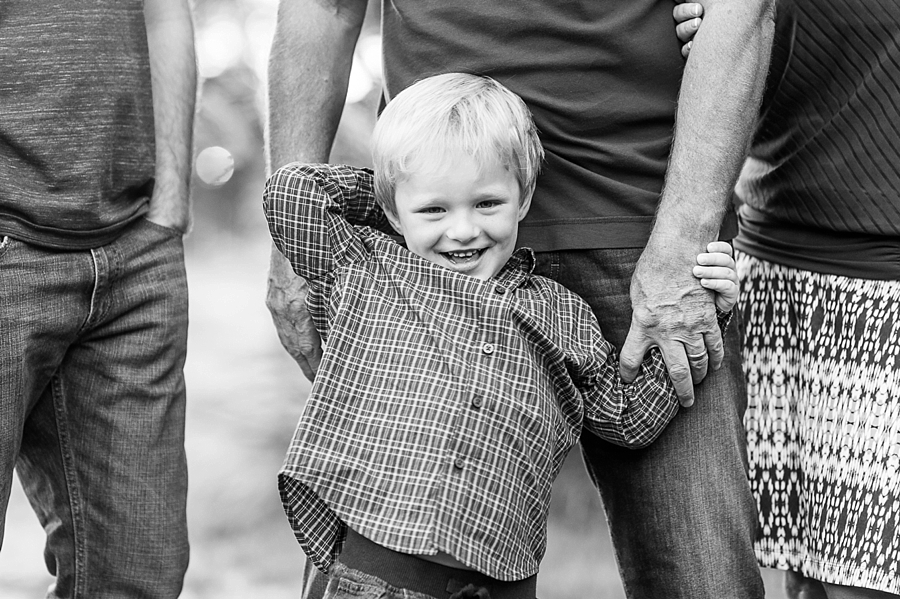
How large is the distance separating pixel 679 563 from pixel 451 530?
492mm

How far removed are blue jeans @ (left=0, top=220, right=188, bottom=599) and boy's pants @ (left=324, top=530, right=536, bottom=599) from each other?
1.81 feet

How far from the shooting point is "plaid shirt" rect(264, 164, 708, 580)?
1528 millimetres

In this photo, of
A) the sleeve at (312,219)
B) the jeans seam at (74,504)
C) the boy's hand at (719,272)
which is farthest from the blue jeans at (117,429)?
the boy's hand at (719,272)

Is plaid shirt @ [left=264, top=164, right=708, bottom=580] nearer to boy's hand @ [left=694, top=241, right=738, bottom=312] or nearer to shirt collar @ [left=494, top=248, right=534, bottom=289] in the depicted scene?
shirt collar @ [left=494, top=248, right=534, bottom=289]

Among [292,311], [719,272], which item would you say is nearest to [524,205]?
[719,272]

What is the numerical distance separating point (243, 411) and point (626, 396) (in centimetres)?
309

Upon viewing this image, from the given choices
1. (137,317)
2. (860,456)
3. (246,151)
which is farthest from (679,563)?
(246,151)

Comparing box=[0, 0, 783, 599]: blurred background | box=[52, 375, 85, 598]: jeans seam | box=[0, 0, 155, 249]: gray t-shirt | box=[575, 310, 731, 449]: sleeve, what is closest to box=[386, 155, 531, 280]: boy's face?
box=[575, 310, 731, 449]: sleeve

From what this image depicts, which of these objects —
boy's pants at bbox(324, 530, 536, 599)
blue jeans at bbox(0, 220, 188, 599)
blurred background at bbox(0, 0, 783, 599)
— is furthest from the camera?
blurred background at bbox(0, 0, 783, 599)

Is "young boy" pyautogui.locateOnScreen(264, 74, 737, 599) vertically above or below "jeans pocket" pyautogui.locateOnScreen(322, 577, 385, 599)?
above

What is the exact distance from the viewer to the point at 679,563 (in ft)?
5.78

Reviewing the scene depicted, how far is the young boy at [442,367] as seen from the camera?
1529 millimetres

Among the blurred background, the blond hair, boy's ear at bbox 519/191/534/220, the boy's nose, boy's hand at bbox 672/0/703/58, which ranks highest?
boy's hand at bbox 672/0/703/58

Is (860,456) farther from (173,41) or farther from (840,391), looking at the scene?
(173,41)
